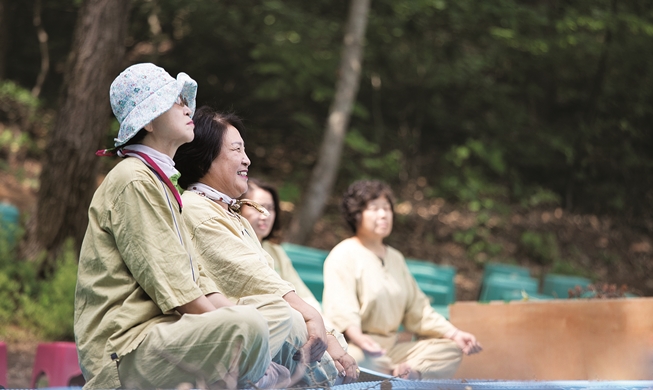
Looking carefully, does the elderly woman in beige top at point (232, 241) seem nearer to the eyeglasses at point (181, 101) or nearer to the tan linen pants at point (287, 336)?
the tan linen pants at point (287, 336)

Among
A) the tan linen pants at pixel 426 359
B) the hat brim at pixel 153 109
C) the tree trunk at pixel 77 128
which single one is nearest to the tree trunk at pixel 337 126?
the tree trunk at pixel 77 128

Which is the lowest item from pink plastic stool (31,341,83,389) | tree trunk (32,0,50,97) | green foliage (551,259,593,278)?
pink plastic stool (31,341,83,389)

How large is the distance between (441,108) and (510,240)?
307cm

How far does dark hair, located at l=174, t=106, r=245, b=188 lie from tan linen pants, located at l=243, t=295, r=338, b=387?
52cm

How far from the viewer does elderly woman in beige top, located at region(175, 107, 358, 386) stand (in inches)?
93.6

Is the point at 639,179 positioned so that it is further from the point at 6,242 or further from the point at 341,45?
the point at 6,242

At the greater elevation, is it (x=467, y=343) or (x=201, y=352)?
(x=201, y=352)

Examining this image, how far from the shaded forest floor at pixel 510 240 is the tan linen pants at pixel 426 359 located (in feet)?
19.9

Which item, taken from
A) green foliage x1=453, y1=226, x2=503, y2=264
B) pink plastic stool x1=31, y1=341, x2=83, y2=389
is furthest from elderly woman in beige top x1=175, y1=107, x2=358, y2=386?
green foliage x1=453, y1=226, x2=503, y2=264

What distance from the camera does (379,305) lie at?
4.19m

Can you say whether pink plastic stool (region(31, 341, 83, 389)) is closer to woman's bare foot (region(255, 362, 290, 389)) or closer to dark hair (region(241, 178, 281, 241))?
dark hair (region(241, 178, 281, 241))

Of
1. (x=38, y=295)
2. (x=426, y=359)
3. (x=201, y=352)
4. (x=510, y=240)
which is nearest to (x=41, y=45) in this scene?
(x=38, y=295)

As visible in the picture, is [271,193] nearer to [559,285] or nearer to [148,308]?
[148,308]

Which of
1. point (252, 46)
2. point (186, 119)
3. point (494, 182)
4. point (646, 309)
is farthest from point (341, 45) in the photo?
point (186, 119)
